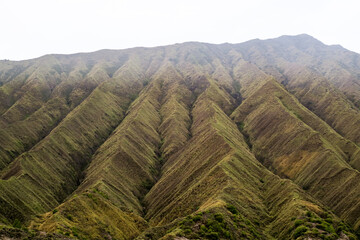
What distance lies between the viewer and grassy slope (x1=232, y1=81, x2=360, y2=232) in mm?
96312

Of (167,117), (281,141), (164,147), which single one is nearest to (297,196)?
(281,141)

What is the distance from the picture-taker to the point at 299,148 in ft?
420

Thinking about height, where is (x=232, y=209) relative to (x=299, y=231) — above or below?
above

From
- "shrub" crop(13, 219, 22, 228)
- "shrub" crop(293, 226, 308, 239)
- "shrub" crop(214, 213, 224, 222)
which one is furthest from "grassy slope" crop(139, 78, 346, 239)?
"shrub" crop(13, 219, 22, 228)

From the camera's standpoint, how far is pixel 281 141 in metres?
140

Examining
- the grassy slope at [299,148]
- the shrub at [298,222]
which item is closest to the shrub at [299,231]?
the shrub at [298,222]

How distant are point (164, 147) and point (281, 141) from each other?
52.5 metres

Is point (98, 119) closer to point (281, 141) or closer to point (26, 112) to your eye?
point (26, 112)

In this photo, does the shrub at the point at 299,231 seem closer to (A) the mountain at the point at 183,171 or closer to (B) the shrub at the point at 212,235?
(A) the mountain at the point at 183,171

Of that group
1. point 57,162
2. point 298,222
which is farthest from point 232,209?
point 57,162

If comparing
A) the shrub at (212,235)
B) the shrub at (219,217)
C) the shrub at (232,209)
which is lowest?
the shrub at (232,209)

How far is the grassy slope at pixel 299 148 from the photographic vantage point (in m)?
96.3

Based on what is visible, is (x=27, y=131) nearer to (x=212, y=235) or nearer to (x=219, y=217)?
(x=219, y=217)

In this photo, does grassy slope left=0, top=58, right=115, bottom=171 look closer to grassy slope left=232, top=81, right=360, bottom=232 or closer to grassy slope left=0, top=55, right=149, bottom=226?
grassy slope left=0, top=55, right=149, bottom=226
